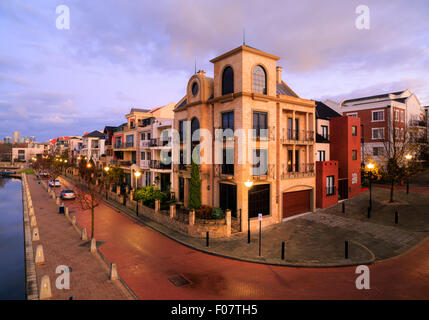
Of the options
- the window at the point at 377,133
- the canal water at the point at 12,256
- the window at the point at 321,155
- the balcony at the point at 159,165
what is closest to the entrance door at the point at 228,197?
the balcony at the point at 159,165

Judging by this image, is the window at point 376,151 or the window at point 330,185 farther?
the window at point 376,151

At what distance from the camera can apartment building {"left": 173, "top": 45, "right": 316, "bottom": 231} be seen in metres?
19.0

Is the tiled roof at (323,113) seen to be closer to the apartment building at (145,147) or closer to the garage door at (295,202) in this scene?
the garage door at (295,202)

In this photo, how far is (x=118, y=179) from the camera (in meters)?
38.2

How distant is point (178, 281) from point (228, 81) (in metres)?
16.0

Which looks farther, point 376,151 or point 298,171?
point 376,151

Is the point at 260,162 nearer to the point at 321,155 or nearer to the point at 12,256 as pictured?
the point at 321,155

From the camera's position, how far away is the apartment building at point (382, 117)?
1455 inches

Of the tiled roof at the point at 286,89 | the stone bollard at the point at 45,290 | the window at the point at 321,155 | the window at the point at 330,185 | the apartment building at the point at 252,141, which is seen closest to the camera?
the stone bollard at the point at 45,290

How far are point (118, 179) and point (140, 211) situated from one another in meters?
16.0

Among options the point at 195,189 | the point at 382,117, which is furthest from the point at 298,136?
the point at 382,117

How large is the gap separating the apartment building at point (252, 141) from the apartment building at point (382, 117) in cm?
1946

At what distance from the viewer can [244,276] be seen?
11758 mm

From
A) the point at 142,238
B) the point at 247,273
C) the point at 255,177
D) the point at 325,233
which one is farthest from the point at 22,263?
the point at 325,233
